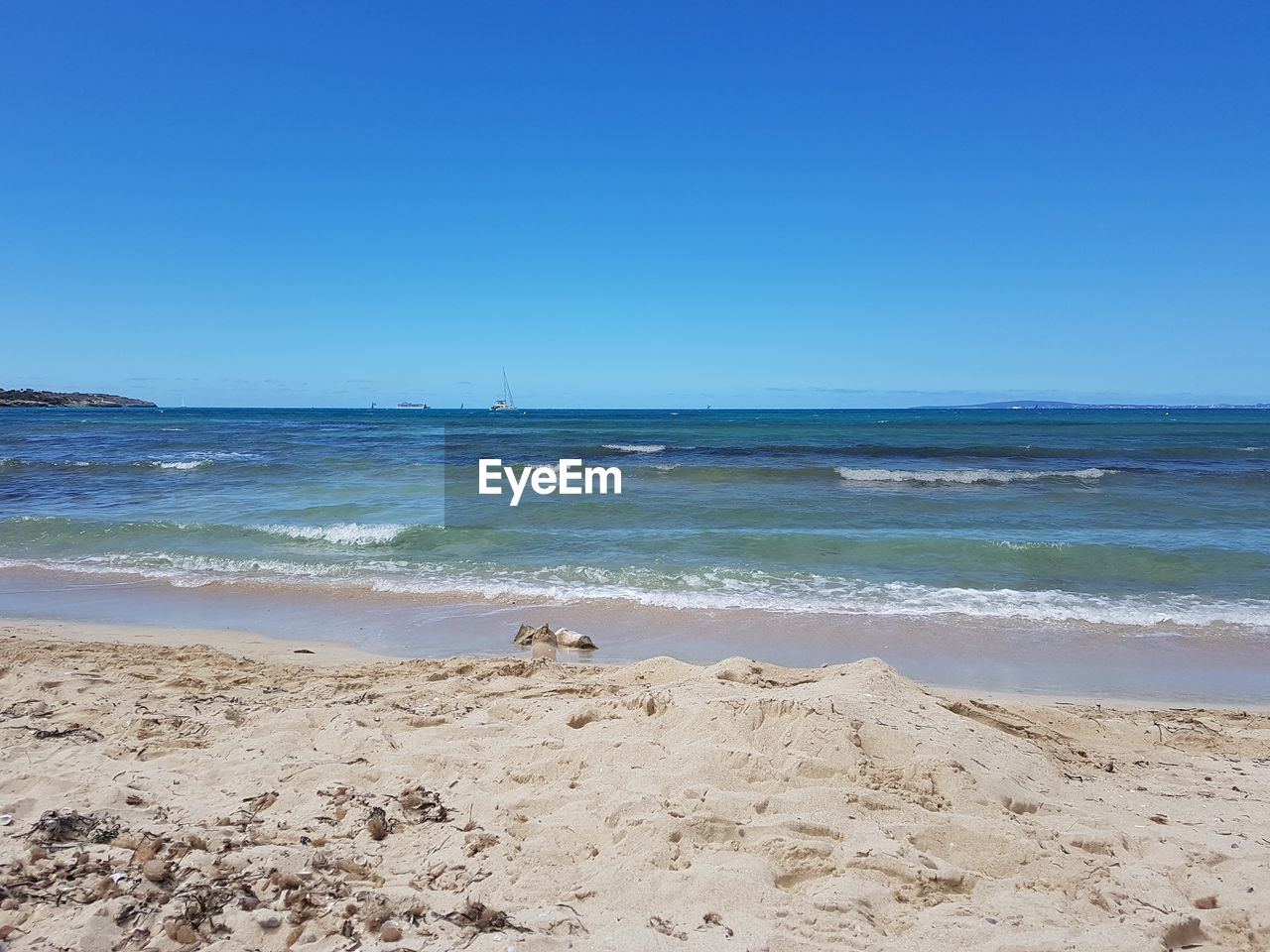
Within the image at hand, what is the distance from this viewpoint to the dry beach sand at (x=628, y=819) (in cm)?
234

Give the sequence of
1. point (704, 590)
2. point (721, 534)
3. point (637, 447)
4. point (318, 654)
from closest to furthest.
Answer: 1. point (318, 654)
2. point (704, 590)
3. point (721, 534)
4. point (637, 447)

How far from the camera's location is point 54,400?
305 feet

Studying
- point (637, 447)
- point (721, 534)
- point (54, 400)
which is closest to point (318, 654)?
point (721, 534)

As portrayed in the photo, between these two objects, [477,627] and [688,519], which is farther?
[688,519]

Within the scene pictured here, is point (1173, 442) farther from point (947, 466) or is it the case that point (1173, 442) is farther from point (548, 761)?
point (548, 761)

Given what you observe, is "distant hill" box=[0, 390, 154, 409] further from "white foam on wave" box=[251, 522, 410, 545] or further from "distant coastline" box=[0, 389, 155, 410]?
"white foam on wave" box=[251, 522, 410, 545]

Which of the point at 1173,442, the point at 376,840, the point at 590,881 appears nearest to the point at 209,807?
the point at 376,840

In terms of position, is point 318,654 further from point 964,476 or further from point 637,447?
point 637,447

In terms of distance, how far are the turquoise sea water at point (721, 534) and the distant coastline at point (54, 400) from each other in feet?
287

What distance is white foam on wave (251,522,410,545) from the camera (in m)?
10.6

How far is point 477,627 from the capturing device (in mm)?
6883

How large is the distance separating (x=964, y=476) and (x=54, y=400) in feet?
386

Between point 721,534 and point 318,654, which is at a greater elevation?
point 721,534

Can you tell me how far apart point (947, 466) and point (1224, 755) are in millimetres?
19482
